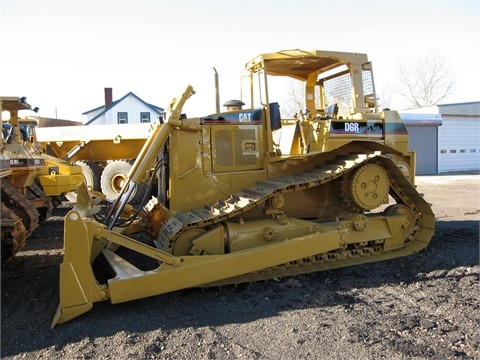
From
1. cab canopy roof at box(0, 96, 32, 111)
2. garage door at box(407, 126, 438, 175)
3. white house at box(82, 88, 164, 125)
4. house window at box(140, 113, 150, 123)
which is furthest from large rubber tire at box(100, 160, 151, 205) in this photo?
house window at box(140, 113, 150, 123)

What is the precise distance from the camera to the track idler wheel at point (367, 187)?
5641 mm

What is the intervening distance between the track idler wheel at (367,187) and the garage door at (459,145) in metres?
20.0

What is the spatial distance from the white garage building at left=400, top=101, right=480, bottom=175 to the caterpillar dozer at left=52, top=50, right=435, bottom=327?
1779cm

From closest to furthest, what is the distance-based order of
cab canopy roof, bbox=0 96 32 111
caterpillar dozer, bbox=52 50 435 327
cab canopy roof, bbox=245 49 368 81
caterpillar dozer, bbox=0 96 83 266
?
caterpillar dozer, bbox=52 50 435 327 → caterpillar dozer, bbox=0 96 83 266 → cab canopy roof, bbox=245 49 368 81 → cab canopy roof, bbox=0 96 32 111

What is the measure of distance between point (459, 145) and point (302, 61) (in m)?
21.7

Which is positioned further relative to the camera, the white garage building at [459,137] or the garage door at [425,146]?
the white garage building at [459,137]

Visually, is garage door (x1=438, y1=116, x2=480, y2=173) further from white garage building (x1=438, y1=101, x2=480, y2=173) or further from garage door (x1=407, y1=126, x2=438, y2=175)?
garage door (x1=407, y1=126, x2=438, y2=175)

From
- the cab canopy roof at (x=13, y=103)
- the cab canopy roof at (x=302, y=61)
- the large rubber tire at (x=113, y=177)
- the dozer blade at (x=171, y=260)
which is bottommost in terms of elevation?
the dozer blade at (x=171, y=260)

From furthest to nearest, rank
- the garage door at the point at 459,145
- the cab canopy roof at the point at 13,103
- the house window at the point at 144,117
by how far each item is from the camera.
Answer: the house window at the point at 144,117 → the garage door at the point at 459,145 → the cab canopy roof at the point at 13,103

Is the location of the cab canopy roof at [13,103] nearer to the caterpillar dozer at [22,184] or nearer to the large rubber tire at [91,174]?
the caterpillar dozer at [22,184]

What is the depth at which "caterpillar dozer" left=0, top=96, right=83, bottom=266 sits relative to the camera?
5.20 m

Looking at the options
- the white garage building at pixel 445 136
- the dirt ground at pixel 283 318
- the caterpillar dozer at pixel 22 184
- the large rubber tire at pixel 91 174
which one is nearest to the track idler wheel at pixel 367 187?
the dirt ground at pixel 283 318

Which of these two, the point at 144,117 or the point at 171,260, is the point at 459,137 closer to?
the point at 144,117

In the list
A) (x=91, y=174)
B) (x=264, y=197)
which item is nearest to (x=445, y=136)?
(x=91, y=174)
